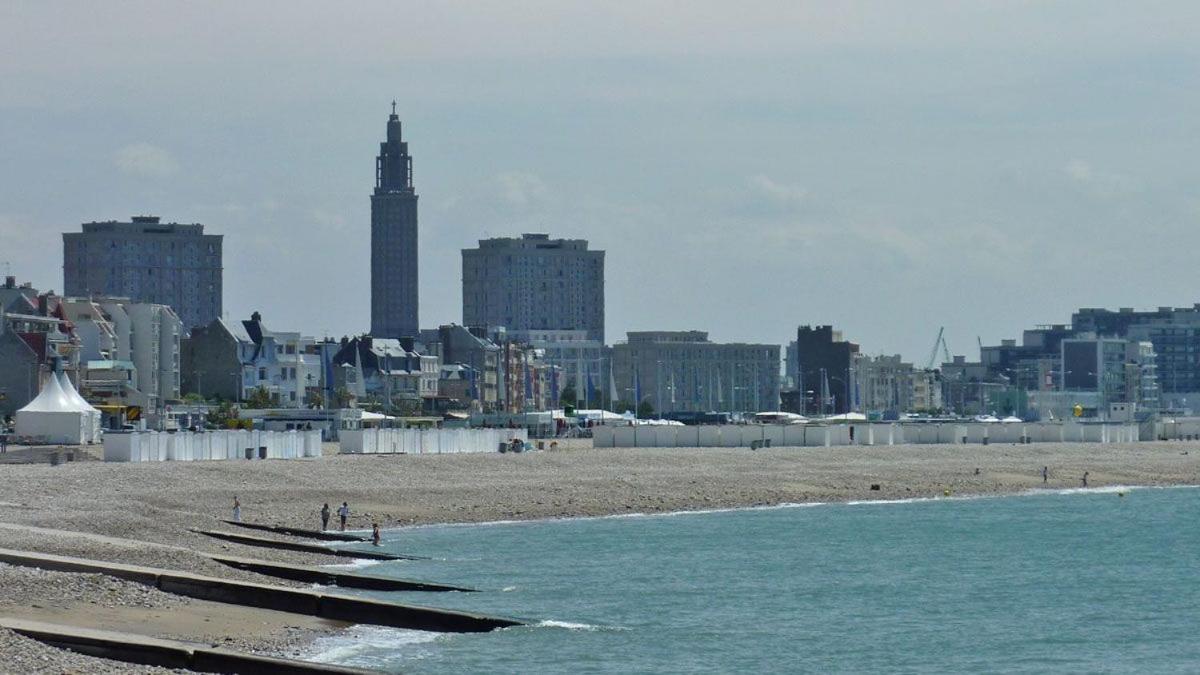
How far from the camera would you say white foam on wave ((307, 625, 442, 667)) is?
33344 mm

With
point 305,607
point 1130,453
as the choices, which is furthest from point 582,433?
point 305,607

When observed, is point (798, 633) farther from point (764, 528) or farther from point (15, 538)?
point (764, 528)

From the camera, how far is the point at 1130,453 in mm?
126750

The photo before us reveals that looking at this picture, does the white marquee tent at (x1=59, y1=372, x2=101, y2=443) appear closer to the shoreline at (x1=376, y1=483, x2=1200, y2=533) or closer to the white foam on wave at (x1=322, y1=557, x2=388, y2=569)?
the shoreline at (x1=376, y1=483, x2=1200, y2=533)

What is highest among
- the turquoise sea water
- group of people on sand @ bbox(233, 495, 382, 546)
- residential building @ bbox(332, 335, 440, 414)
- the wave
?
residential building @ bbox(332, 335, 440, 414)

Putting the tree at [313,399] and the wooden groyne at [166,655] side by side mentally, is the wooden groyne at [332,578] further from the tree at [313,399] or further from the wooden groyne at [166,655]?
the tree at [313,399]

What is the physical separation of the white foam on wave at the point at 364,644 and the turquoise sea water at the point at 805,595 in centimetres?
6

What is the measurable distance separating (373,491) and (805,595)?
2565 centimetres

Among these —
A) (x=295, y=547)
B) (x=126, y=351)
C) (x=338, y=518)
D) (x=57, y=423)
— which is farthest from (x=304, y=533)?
(x=126, y=351)

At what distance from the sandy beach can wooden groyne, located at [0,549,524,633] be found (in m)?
0.67

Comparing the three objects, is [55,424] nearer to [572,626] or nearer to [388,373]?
[572,626]

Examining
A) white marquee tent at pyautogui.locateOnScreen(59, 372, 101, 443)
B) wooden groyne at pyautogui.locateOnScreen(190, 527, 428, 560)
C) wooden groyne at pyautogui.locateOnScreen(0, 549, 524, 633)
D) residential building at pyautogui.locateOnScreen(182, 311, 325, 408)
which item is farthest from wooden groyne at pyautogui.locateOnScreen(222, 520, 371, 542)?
residential building at pyautogui.locateOnScreen(182, 311, 325, 408)

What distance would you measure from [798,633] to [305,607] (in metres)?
11.0

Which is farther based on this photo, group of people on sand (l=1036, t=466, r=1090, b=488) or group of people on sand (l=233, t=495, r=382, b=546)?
group of people on sand (l=1036, t=466, r=1090, b=488)
